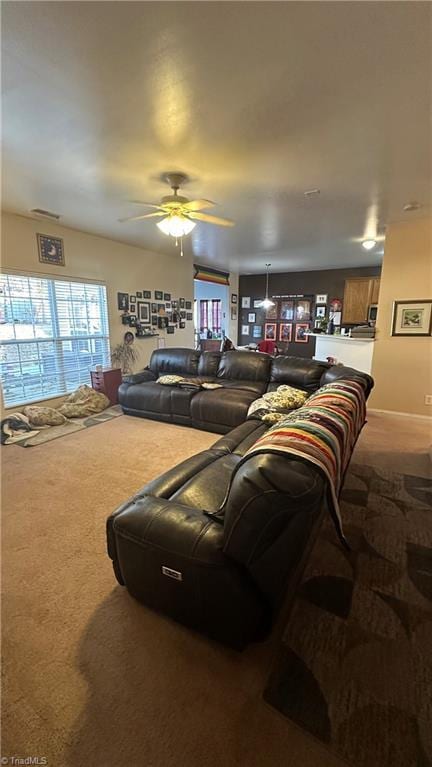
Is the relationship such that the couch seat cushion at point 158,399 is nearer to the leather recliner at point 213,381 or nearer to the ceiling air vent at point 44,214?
the leather recliner at point 213,381

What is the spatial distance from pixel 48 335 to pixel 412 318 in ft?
16.1

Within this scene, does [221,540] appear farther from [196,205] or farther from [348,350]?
[348,350]

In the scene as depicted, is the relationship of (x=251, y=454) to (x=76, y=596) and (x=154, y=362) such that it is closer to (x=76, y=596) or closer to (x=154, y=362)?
(x=76, y=596)

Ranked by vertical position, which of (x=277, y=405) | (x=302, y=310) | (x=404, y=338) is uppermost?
(x=302, y=310)

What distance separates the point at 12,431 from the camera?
3.71 metres

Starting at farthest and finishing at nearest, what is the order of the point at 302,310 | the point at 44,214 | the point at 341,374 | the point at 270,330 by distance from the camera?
1. the point at 270,330
2. the point at 302,310
3. the point at 44,214
4. the point at 341,374

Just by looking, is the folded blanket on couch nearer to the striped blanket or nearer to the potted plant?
the striped blanket

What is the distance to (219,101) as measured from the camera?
175 cm

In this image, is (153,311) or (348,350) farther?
(153,311)

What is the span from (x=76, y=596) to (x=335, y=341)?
5.11 metres

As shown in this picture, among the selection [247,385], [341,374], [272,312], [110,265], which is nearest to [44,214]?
[110,265]

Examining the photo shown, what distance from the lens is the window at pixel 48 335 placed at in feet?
12.7

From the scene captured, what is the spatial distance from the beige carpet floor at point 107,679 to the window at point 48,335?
2.54 metres

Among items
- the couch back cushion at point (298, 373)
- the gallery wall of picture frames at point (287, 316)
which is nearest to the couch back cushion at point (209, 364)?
the couch back cushion at point (298, 373)
